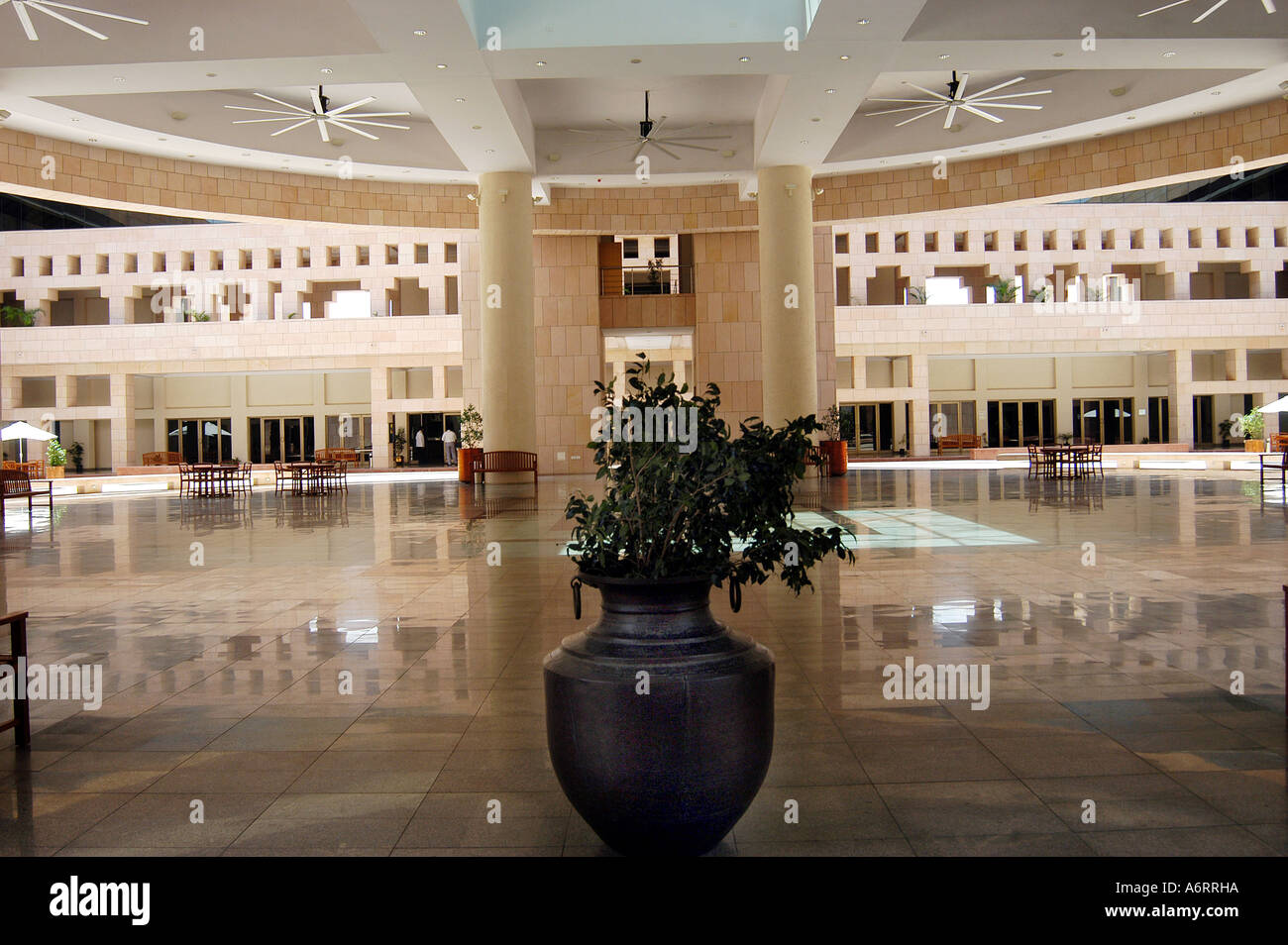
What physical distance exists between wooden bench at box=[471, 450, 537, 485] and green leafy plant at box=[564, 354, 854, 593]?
17703 mm

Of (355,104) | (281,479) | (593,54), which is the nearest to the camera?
(593,54)

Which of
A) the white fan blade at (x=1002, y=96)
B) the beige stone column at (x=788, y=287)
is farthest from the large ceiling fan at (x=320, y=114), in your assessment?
the white fan blade at (x=1002, y=96)

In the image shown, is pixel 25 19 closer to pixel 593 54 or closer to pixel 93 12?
pixel 93 12

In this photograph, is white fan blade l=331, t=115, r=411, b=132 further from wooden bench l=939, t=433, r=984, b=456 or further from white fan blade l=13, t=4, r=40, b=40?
wooden bench l=939, t=433, r=984, b=456

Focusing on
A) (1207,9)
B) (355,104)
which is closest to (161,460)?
(355,104)

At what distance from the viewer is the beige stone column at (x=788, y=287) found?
68.5 feet

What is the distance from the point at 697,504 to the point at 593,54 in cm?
1302

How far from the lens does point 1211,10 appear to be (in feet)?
43.3

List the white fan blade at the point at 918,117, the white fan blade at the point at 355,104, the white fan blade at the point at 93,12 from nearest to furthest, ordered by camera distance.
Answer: the white fan blade at the point at 93,12 < the white fan blade at the point at 355,104 < the white fan blade at the point at 918,117

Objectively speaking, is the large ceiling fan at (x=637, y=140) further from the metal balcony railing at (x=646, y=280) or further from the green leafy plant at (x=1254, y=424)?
the green leafy plant at (x=1254, y=424)

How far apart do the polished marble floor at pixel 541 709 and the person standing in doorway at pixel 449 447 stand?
26123mm

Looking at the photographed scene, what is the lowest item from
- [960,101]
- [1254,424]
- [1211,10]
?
[1254,424]

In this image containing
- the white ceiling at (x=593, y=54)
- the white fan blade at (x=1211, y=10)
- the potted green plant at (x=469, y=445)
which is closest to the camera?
the white fan blade at (x=1211, y=10)

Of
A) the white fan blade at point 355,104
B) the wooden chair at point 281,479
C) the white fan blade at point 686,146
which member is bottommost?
the wooden chair at point 281,479
